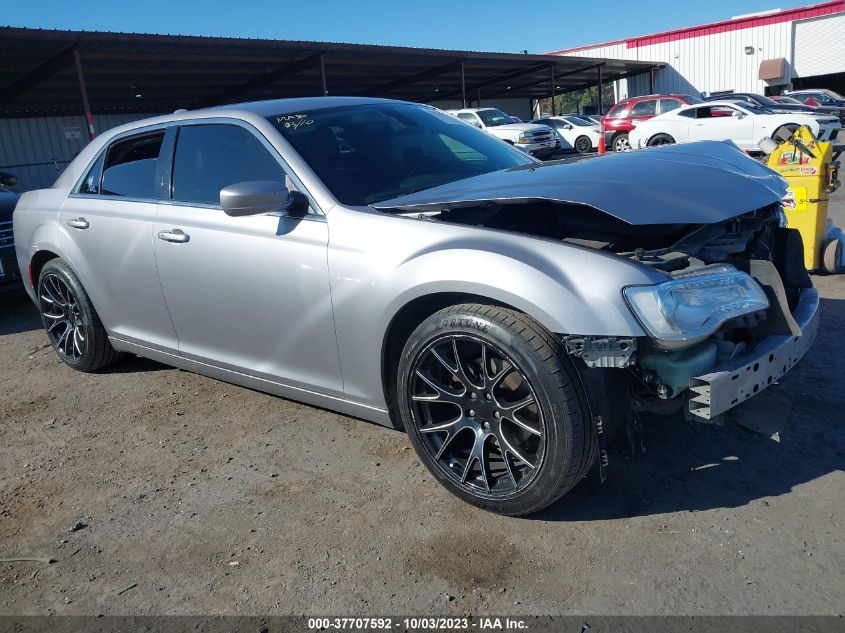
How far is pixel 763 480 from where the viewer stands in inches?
114

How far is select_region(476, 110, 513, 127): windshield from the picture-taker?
2297 cm

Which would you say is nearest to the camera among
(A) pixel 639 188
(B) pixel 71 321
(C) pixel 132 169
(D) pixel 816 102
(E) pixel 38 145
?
(A) pixel 639 188

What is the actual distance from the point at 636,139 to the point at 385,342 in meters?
18.2

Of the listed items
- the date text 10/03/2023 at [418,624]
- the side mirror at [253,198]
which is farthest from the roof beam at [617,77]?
the date text 10/03/2023 at [418,624]

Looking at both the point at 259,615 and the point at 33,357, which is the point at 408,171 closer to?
the point at 259,615

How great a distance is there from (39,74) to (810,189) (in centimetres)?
1813

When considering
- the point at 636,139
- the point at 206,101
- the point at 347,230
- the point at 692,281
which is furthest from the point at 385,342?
the point at 206,101

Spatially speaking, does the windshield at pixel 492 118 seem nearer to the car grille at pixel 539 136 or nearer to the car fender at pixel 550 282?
the car grille at pixel 539 136

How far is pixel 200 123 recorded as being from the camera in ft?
12.8

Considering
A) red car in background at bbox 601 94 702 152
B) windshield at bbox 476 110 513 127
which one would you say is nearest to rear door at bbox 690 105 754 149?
red car in background at bbox 601 94 702 152

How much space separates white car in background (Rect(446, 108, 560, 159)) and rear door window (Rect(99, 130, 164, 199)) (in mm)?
16890

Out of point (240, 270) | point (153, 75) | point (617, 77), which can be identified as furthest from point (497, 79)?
point (240, 270)

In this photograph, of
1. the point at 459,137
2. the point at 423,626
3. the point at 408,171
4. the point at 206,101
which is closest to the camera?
the point at 423,626

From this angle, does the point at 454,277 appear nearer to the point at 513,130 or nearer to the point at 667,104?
the point at 513,130
